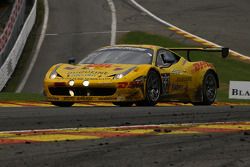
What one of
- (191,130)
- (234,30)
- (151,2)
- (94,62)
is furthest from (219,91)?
(151,2)

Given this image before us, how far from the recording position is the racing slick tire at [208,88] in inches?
555

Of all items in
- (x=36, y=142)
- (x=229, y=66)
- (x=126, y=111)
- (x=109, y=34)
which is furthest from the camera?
(x=109, y=34)

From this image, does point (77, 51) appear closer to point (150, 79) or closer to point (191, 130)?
point (150, 79)

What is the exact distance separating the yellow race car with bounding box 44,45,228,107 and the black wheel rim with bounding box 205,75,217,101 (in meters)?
0.40

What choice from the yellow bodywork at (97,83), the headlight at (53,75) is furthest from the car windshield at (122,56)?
the headlight at (53,75)

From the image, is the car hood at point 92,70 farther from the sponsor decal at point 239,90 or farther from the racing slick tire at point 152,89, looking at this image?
the sponsor decal at point 239,90

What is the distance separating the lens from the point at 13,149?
5.56 meters

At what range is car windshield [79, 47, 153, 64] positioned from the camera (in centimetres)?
1251

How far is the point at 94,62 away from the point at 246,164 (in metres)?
7.64

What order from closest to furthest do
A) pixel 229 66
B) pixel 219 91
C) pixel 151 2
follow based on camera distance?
pixel 219 91, pixel 229 66, pixel 151 2

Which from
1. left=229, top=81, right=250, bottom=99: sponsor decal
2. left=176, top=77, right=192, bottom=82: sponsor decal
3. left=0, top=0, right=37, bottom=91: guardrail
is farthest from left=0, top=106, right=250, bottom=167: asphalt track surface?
left=0, top=0, right=37, bottom=91: guardrail

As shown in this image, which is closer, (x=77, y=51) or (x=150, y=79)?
(x=150, y=79)

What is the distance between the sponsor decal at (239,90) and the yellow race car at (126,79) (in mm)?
5746

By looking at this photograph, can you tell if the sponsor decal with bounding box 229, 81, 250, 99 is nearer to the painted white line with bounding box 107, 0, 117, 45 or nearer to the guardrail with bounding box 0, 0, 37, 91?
the guardrail with bounding box 0, 0, 37, 91
